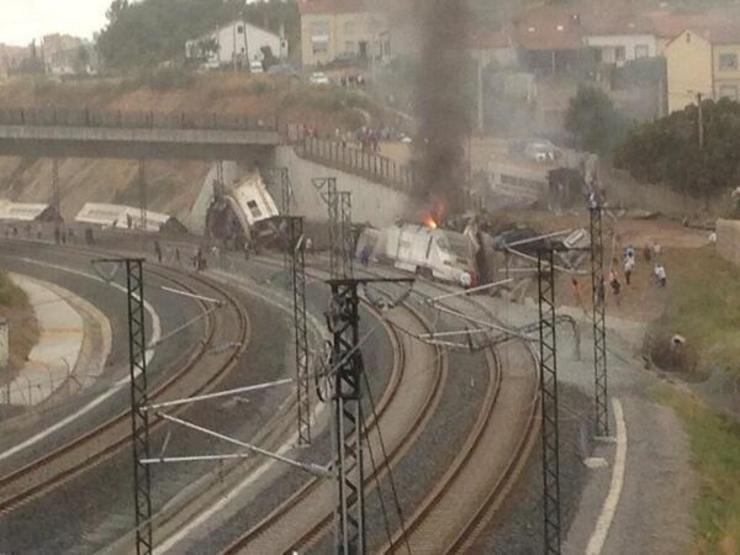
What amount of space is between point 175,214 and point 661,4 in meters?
27.8

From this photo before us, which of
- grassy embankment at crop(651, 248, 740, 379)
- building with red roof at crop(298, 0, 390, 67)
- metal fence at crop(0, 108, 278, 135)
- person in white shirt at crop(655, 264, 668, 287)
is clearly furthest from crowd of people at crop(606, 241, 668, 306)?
building with red roof at crop(298, 0, 390, 67)

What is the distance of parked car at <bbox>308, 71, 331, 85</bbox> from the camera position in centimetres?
7081

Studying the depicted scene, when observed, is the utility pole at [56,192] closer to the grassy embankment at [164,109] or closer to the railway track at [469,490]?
the grassy embankment at [164,109]

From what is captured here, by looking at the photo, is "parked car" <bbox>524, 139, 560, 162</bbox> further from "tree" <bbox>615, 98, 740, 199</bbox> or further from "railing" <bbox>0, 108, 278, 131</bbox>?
"railing" <bbox>0, 108, 278, 131</bbox>

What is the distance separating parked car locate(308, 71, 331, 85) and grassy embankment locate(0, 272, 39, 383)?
3193 cm

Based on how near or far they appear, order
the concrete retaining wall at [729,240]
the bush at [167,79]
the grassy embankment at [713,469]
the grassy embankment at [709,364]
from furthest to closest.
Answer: the bush at [167,79], the concrete retaining wall at [729,240], the grassy embankment at [709,364], the grassy embankment at [713,469]

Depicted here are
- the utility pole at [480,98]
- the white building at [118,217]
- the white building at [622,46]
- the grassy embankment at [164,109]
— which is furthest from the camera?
the grassy embankment at [164,109]

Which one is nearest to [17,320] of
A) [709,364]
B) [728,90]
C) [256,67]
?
[709,364]

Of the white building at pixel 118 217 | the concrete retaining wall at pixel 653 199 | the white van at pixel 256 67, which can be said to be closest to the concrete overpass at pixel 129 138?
the white building at pixel 118 217

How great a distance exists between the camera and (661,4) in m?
74.1

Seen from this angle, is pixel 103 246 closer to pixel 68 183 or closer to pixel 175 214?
pixel 175 214

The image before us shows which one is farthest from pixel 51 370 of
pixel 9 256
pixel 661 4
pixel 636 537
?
pixel 661 4

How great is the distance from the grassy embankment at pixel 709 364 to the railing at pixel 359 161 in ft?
42.3

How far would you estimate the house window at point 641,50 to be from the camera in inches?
2532
